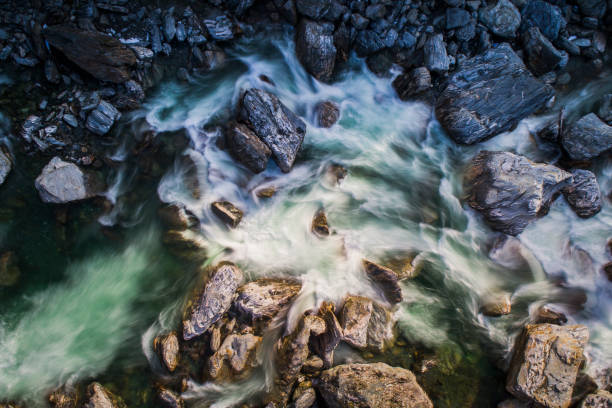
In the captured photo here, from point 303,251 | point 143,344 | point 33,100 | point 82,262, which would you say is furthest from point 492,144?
point 33,100

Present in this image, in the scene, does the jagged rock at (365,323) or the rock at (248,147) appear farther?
the rock at (248,147)

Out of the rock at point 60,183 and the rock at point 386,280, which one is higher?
the rock at point 60,183

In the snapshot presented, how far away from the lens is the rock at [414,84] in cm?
545

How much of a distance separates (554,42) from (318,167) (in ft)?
14.9

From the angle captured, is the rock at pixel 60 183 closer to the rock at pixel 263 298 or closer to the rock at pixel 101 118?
the rock at pixel 101 118

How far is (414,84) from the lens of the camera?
5.53 metres

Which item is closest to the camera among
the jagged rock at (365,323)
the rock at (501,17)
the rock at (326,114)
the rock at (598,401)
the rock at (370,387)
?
the rock at (370,387)

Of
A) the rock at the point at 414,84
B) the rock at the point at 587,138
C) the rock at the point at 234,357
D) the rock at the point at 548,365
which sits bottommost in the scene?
the rock at the point at 548,365

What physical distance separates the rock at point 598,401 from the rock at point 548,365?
0.37 meters

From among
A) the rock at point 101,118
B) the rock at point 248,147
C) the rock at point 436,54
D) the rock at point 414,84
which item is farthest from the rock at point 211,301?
the rock at point 436,54

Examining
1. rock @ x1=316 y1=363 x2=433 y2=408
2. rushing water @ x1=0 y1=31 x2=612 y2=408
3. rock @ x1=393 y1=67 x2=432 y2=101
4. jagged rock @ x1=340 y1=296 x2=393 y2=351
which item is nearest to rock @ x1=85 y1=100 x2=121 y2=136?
rushing water @ x1=0 y1=31 x2=612 y2=408

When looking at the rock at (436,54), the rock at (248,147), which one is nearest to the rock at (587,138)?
the rock at (436,54)

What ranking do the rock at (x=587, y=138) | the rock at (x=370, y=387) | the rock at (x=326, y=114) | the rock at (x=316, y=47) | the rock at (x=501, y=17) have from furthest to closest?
the rock at (x=326, y=114) < the rock at (x=501, y=17) < the rock at (x=316, y=47) < the rock at (x=587, y=138) < the rock at (x=370, y=387)

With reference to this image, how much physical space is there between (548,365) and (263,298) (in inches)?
156
